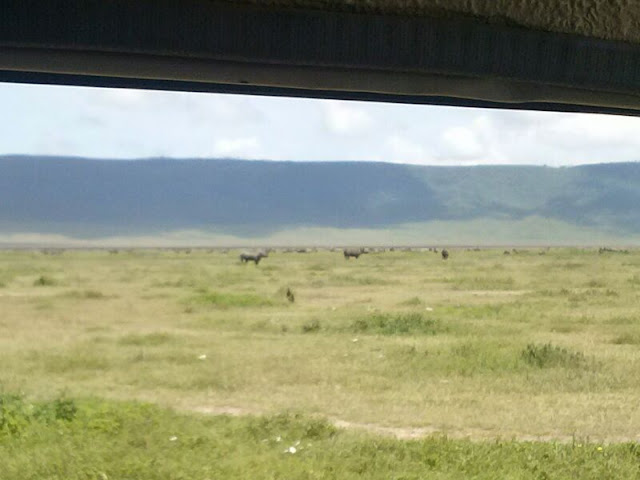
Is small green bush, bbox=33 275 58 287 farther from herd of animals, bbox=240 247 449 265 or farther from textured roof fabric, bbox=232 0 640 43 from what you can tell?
textured roof fabric, bbox=232 0 640 43

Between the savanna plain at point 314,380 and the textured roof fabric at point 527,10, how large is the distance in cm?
236

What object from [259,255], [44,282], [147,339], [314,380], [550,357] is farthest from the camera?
[259,255]

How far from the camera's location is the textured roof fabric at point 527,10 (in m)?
0.61

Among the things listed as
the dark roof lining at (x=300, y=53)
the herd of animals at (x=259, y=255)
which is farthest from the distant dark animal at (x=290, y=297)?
the dark roof lining at (x=300, y=53)

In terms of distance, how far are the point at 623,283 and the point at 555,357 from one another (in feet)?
10.9

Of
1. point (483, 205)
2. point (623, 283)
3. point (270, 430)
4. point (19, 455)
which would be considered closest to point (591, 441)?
point (270, 430)

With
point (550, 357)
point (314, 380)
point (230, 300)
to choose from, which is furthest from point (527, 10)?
point (230, 300)

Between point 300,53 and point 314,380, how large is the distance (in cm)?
394

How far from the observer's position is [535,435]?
3.72m

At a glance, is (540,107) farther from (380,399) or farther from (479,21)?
(380,399)

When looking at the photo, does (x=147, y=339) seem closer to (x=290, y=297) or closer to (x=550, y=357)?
(x=290, y=297)

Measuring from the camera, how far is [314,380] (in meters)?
4.46

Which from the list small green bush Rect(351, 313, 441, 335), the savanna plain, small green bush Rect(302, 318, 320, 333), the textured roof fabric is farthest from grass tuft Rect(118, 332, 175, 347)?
the textured roof fabric

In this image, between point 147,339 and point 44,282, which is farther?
point 44,282
